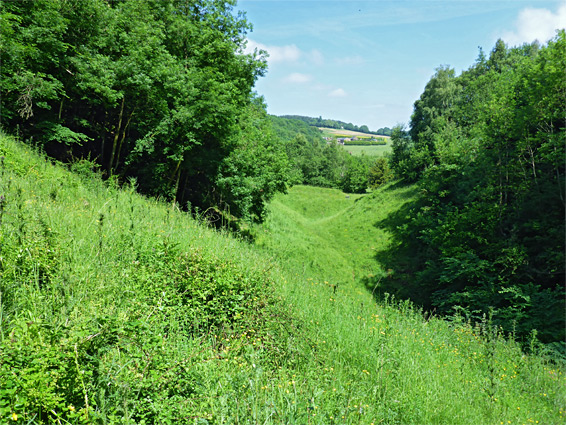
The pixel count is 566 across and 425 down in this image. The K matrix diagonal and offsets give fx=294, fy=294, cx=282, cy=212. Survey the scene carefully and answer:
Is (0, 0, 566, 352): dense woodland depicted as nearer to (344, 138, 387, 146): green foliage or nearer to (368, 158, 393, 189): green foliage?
(368, 158, 393, 189): green foliage

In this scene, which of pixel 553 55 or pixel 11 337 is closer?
pixel 11 337

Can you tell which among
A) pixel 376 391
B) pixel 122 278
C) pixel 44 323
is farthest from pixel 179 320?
pixel 376 391

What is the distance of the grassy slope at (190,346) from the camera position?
7.11ft

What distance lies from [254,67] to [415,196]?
66.1 ft

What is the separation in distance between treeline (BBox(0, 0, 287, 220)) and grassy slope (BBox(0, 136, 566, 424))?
179 inches

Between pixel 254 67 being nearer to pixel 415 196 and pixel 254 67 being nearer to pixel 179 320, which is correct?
pixel 179 320

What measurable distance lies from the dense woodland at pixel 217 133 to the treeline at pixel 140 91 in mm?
60

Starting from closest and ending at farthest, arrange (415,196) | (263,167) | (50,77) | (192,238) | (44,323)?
(44,323)
(192,238)
(50,77)
(263,167)
(415,196)

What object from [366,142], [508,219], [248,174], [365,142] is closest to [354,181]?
[508,219]

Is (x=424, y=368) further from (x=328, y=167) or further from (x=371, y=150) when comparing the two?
(x=371, y=150)

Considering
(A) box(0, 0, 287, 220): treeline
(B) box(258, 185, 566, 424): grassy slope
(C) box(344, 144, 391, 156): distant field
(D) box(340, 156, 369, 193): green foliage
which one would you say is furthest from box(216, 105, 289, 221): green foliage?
(C) box(344, 144, 391, 156): distant field

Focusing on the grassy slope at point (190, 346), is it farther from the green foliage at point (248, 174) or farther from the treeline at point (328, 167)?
the treeline at point (328, 167)

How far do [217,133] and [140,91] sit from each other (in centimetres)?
347

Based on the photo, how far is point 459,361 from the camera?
473 cm
